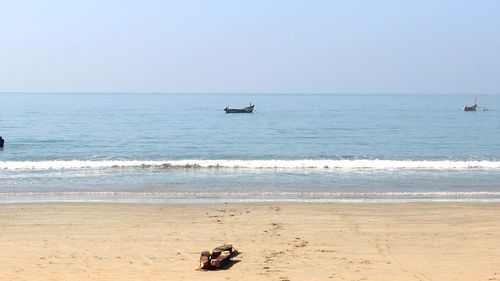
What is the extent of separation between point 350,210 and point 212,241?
17.1 ft

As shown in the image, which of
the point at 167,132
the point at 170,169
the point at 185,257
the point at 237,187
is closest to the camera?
the point at 185,257

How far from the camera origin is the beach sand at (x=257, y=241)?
35.3ft

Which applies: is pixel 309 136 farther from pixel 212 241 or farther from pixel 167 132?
pixel 212 241

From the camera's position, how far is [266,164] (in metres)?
30.0

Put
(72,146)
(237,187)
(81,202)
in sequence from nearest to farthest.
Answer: (81,202)
(237,187)
(72,146)

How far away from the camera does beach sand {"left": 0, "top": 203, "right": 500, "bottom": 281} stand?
10.8 meters

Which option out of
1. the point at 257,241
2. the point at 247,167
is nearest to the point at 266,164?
the point at 247,167

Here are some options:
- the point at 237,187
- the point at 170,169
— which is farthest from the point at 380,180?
the point at 170,169

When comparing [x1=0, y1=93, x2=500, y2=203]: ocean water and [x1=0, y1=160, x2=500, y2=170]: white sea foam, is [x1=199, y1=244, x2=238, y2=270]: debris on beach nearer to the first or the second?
[x1=0, y1=93, x2=500, y2=203]: ocean water

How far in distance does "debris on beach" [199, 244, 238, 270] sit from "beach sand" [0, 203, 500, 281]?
17 centimetres

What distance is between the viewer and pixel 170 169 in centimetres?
2844

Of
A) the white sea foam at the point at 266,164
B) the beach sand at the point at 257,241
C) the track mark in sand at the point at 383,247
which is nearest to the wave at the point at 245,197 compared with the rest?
the beach sand at the point at 257,241

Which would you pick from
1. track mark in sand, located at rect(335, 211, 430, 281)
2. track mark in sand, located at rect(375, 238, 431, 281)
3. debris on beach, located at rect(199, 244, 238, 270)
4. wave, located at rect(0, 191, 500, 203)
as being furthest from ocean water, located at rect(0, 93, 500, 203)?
debris on beach, located at rect(199, 244, 238, 270)

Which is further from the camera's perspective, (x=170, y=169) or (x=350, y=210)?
(x=170, y=169)
